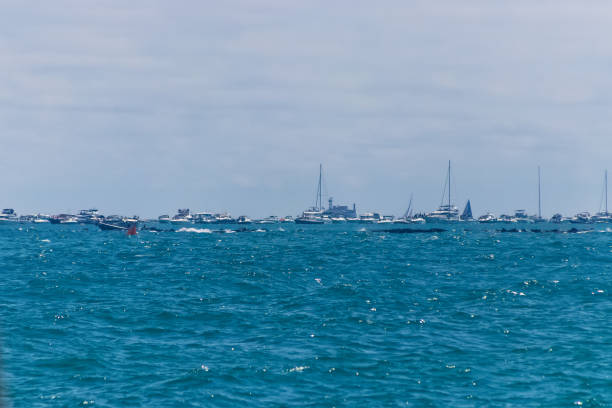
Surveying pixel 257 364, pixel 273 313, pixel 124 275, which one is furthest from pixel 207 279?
pixel 257 364

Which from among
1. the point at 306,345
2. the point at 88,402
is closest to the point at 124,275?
the point at 306,345

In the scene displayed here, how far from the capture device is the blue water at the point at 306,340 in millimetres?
22203

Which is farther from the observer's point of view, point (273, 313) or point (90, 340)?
point (273, 313)

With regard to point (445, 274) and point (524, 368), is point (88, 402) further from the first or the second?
point (445, 274)

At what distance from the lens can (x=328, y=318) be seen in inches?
1407

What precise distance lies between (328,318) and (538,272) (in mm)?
32026

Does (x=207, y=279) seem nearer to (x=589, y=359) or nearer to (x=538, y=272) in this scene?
(x=538, y=272)

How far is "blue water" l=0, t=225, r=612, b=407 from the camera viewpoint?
22203 millimetres

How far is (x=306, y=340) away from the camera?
98.7ft

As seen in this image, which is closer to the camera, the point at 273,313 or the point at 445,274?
the point at 273,313

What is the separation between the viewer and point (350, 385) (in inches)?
910

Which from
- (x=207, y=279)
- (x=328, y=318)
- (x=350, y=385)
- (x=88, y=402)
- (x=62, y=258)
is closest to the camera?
(x=88, y=402)

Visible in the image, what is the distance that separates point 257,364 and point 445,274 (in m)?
36.4

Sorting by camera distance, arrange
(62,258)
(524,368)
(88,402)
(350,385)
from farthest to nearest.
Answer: (62,258) → (524,368) → (350,385) → (88,402)
